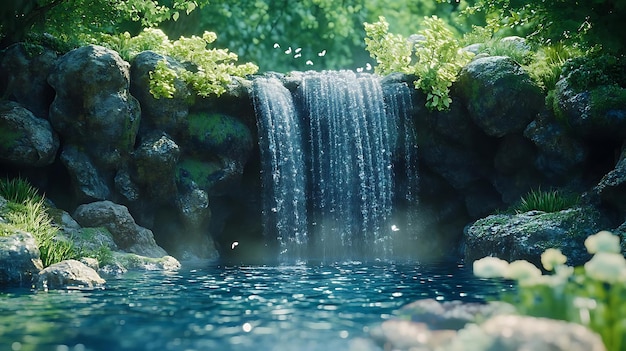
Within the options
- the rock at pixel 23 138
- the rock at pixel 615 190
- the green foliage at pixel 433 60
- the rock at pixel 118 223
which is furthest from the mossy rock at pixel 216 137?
the rock at pixel 615 190

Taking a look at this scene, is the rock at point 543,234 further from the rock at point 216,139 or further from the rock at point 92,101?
the rock at point 92,101

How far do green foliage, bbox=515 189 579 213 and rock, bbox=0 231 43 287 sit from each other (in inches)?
426

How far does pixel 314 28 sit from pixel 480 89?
18.3 m

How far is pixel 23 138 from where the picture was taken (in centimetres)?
1653

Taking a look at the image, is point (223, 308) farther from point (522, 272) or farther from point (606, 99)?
point (606, 99)

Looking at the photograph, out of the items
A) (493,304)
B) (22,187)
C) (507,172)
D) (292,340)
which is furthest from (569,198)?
(22,187)

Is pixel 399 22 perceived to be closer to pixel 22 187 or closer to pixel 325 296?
pixel 22 187

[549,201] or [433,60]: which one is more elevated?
[433,60]

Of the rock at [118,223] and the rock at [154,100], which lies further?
the rock at [154,100]

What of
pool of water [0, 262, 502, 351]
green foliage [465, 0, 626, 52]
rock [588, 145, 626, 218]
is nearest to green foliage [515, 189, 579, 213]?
rock [588, 145, 626, 218]

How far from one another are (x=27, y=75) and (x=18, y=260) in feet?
22.0

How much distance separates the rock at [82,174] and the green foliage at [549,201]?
10087 millimetres

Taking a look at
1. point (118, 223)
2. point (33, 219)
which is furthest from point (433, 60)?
point (33, 219)

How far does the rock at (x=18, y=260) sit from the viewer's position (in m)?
12.4
